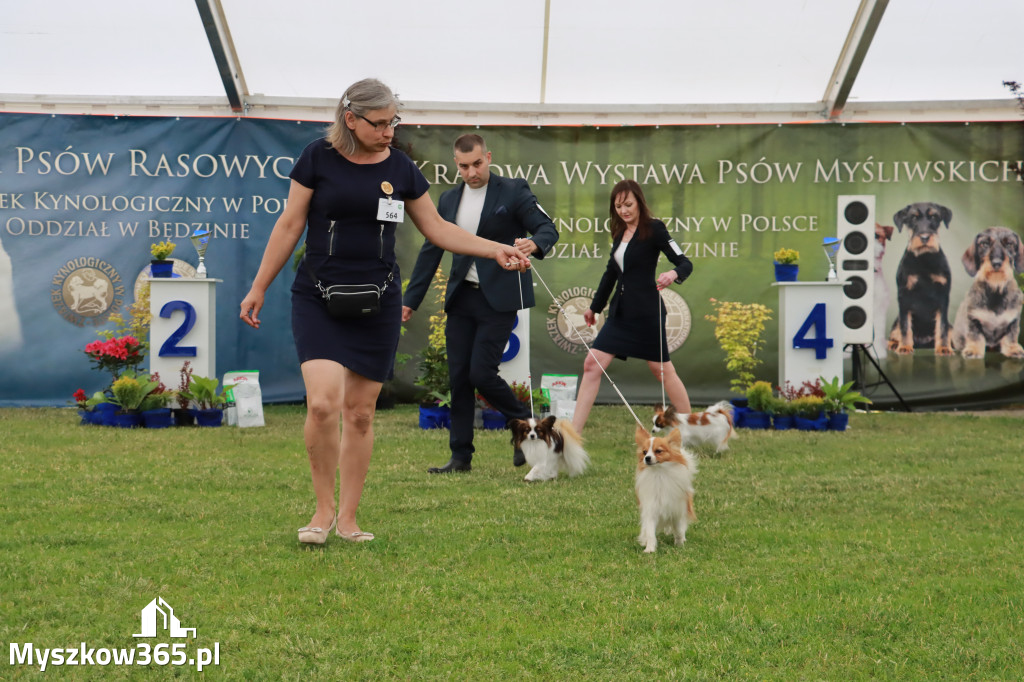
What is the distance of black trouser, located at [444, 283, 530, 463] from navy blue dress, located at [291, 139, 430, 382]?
1.92 m

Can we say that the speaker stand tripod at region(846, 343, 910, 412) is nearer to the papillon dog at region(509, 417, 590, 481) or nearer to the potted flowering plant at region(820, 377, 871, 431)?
the potted flowering plant at region(820, 377, 871, 431)

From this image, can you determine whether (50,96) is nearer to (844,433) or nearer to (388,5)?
(388,5)

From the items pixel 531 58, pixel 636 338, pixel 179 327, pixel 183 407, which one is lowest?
pixel 183 407

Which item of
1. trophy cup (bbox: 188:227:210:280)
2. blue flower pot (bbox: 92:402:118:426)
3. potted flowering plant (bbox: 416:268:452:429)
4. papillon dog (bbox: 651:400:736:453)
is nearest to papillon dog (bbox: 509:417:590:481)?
papillon dog (bbox: 651:400:736:453)

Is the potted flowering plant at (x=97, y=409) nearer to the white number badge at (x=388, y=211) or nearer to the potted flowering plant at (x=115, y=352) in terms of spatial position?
the potted flowering plant at (x=115, y=352)

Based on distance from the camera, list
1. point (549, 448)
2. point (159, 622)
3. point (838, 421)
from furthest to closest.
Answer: point (838, 421)
point (549, 448)
point (159, 622)

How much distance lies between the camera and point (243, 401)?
26.7 ft

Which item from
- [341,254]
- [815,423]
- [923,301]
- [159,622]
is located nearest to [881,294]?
[923,301]

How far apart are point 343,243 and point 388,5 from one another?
625cm

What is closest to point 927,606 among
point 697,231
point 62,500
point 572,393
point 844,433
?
point 62,500

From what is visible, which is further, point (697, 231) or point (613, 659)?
point (697, 231)

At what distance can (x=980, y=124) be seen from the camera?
32.6 feet

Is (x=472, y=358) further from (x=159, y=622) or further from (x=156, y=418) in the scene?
(x=156, y=418)

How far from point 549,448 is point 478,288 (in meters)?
0.97
